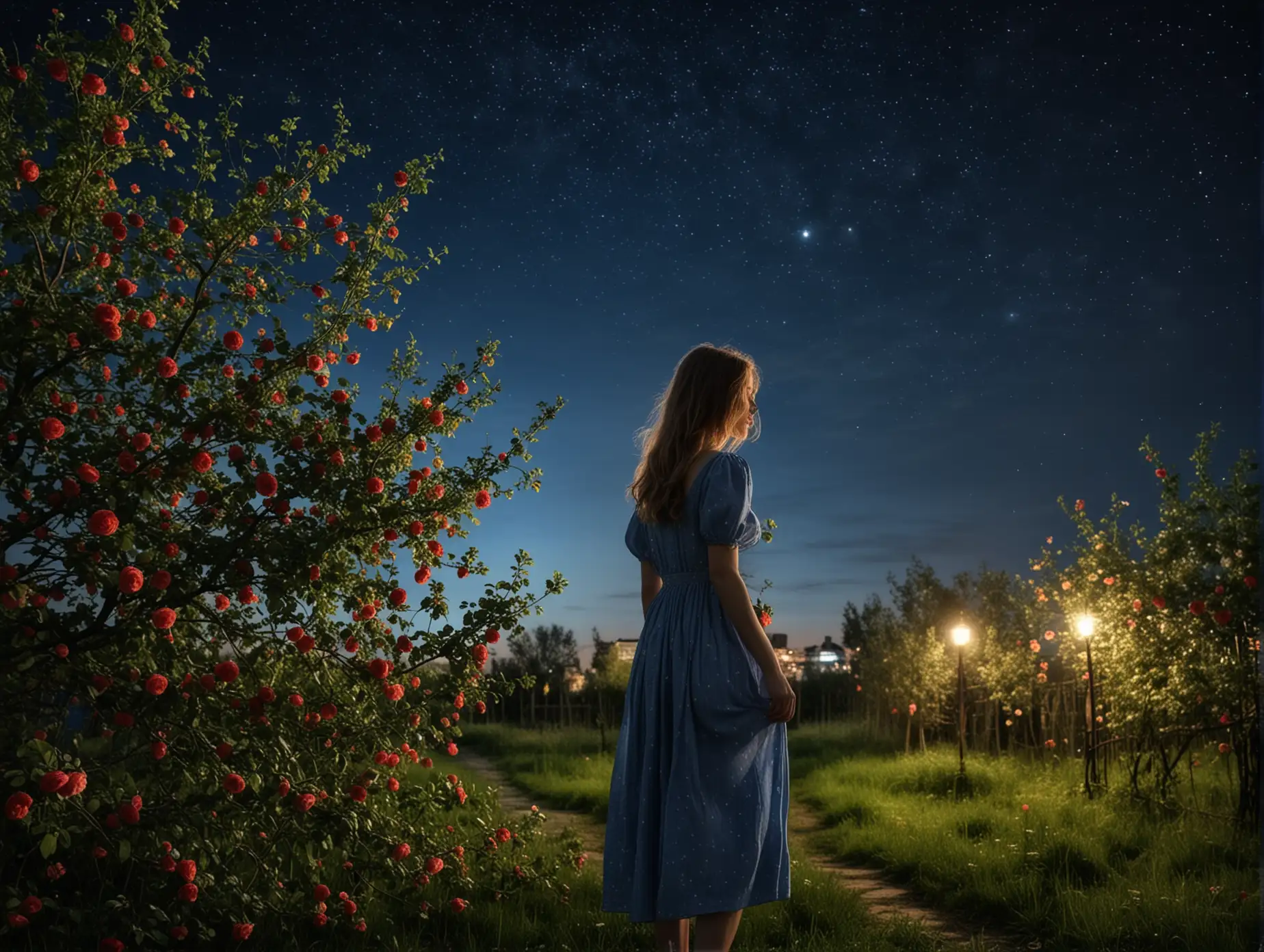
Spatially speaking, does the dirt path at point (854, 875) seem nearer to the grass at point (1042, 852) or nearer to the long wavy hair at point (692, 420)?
the grass at point (1042, 852)

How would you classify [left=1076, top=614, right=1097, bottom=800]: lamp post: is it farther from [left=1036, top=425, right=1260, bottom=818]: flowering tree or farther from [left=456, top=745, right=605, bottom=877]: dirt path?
[left=456, top=745, right=605, bottom=877]: dirt path

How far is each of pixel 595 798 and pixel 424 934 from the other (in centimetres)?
462

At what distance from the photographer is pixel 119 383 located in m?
3.22

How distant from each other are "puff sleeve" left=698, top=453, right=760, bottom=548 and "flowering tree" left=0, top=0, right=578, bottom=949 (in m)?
1.18

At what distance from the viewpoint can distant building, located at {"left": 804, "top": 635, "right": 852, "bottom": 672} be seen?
82.0 feet

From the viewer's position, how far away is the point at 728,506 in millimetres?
2955

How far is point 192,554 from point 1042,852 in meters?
4.64

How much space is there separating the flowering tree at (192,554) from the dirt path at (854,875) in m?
1.24

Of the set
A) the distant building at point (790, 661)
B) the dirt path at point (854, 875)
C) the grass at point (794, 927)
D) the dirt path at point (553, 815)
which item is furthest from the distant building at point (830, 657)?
the grass at point (794, 927)

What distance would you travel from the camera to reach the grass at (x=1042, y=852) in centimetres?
399

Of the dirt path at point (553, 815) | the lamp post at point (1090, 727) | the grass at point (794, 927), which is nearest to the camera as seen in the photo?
the grass at point (794, 927)

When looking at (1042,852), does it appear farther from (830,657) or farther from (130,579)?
(830,657)

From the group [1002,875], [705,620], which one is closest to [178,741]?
[705,620]

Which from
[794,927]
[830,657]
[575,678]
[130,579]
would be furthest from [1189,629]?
[830,657]
